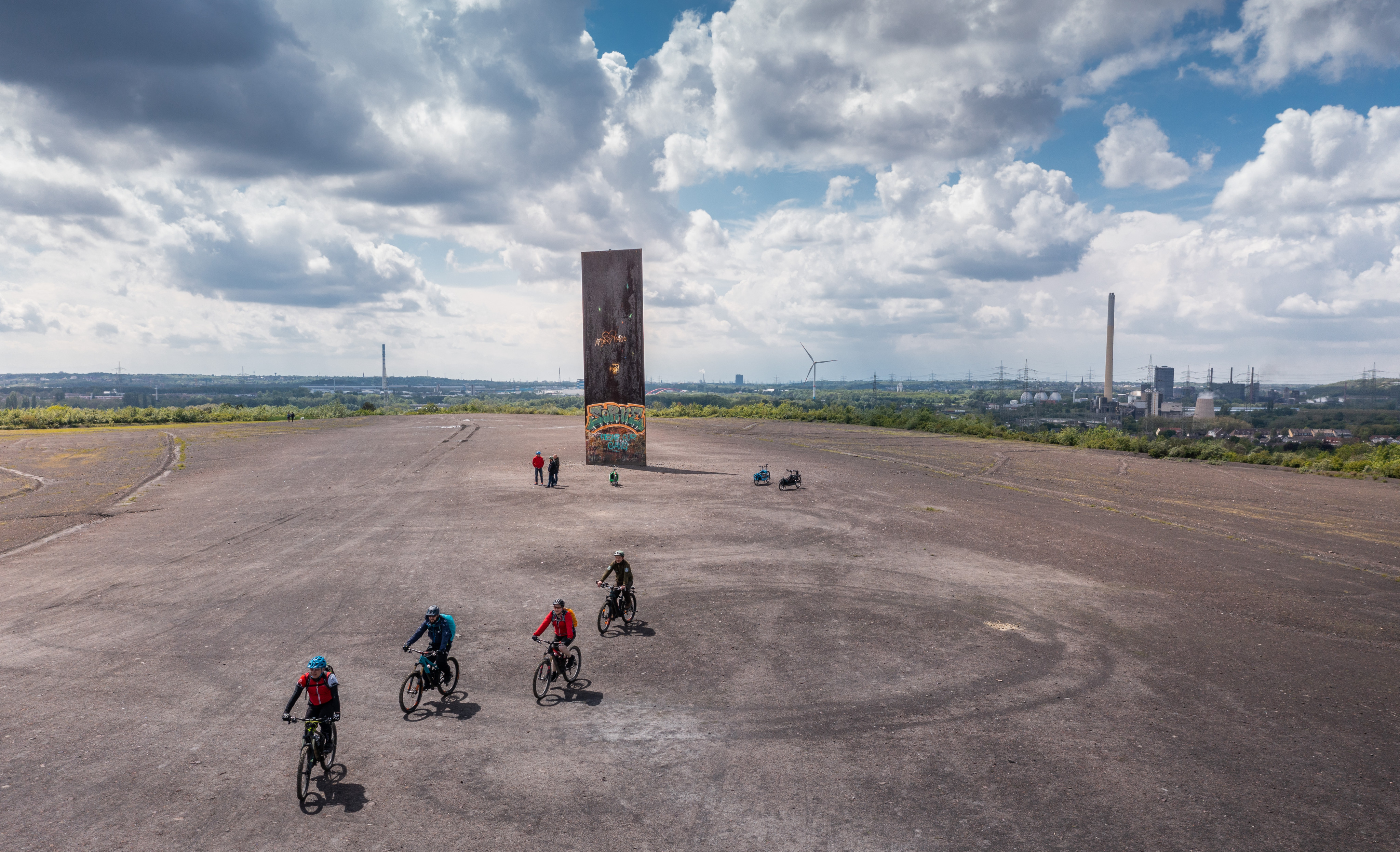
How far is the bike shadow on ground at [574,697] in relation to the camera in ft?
39.5

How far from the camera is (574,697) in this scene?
1230cm

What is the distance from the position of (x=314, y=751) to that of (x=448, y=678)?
287 centimetres

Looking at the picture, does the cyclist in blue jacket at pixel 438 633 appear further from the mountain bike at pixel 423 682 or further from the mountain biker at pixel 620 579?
the mountain biker at pixel 620 579

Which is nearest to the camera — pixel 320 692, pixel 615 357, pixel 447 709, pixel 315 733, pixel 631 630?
pixel 320 692

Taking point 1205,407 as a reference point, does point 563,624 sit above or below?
below

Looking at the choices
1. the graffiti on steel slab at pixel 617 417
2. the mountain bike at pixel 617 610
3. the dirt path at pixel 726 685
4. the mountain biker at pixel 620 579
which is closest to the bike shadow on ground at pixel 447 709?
the dirt path at pixel 726 685

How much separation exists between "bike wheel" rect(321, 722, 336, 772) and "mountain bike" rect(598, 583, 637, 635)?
619cm

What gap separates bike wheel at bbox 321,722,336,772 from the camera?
941 cm

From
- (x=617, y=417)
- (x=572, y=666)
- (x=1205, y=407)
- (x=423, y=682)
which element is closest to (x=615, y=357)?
(x=617, y=417)

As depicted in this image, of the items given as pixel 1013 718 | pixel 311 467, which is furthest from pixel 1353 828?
pixel 311 467

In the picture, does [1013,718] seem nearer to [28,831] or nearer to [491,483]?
[28,831]

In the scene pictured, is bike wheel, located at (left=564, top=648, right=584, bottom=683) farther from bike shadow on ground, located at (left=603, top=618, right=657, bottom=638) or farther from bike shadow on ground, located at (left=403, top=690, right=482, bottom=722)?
bike shadow on ground, located at (left=603, top=618, right=657, bottom=638)

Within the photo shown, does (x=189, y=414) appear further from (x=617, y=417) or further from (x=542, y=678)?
(x=542, y=678)

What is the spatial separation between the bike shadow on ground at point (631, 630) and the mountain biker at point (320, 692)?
6.61 metres
